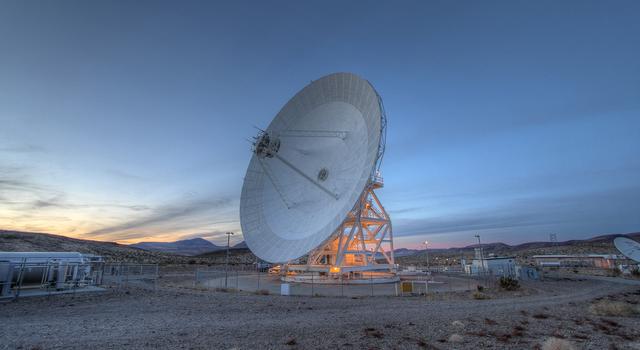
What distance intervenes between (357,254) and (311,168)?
10.4 meters

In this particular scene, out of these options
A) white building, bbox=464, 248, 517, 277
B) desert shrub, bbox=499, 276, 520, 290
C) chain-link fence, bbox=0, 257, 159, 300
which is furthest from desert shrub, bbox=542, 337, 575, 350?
white building, bbox=464, 248, 517, 277

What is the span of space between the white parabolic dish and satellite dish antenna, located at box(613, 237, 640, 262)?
Answer: 44462 mm

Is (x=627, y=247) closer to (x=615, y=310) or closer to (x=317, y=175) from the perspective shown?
(x=615, y=310)

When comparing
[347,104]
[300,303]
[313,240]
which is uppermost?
[347,104]

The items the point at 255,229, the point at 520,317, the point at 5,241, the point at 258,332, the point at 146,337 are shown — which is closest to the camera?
the point at 146,337

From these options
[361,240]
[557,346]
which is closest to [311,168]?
[361,240]

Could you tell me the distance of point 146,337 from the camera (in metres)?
10.8

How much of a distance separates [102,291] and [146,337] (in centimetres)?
1683

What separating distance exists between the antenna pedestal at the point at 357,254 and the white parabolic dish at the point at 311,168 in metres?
3.48

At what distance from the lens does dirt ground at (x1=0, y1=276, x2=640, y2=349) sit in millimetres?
10148

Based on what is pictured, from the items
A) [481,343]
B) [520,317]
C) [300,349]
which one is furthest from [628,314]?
[300,349]

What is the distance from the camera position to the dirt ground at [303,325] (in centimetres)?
1015

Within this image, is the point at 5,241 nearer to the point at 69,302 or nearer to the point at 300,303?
the point at 69,302

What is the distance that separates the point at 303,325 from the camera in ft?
41.8
